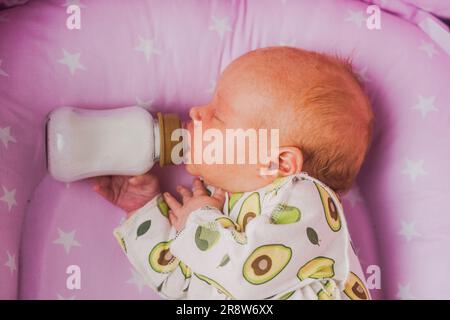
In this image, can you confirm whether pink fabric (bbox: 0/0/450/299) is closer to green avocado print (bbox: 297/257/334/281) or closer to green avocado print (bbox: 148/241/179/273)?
green avocado print (bbox: 148/241/179/273)

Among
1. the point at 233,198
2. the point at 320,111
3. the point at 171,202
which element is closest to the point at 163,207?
the point at 171,202

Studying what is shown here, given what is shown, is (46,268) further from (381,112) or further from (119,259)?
(381,112)

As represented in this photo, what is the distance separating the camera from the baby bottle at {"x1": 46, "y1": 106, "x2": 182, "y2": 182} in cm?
110

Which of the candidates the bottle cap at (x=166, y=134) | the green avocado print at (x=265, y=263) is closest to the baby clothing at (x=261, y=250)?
the green avocado print at (x=265, y=263)

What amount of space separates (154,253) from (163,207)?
0.32 feet

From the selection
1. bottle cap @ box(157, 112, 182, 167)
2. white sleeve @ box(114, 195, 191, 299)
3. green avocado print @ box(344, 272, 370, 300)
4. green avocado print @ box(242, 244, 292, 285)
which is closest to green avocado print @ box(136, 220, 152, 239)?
white sleeve @ box(114, 195, 191, 299)

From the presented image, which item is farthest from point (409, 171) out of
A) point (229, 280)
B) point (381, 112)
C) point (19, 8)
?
Result: point (19, 8)

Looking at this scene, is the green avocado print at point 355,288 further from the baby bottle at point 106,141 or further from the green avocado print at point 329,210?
the baby bottle at point 106,141

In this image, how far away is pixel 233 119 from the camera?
1091mm

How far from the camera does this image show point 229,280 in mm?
→ 1029

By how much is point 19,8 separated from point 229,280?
67 cm

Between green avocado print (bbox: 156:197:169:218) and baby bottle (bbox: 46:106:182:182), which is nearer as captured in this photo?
baby bottle (bbox: 46:106:182:182)

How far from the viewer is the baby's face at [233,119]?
1.07m

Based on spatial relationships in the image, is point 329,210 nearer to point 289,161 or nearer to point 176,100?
point 289,161
